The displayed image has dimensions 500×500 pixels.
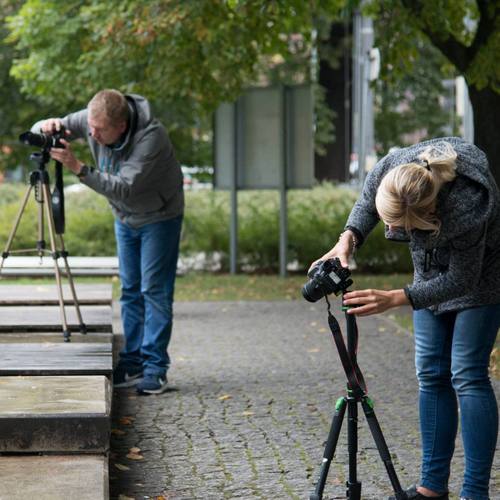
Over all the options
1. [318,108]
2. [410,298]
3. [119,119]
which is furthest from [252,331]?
[318,108]

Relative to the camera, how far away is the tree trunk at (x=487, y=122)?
540 inches

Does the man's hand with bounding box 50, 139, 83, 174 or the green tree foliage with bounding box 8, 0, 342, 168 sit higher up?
the green tree foliage with bounding box 8, 0, 342, 168

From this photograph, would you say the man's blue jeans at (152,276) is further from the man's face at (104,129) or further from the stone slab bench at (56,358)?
the man's face at (104,129)

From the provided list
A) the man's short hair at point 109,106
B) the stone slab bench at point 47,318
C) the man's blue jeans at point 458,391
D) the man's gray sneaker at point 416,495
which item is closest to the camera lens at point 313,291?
the man's blue jeans at point 458,391

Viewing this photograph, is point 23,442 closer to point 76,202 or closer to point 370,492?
point 370,492

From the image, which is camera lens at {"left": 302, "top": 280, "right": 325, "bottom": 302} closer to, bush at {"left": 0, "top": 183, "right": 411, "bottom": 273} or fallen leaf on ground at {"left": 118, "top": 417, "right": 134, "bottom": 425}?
fallen leaf on ground at {"left": 118, "top": 417, "right": 134, "bottom": 425}

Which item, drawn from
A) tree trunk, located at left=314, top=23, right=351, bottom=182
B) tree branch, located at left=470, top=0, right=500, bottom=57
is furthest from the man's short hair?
tree trunk, located at left=314, top=23, right=351, bottom=182

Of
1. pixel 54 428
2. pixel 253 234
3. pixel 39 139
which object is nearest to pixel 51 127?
pixel 39 139

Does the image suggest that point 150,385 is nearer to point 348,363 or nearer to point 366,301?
point 348,363

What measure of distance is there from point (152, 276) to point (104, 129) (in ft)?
3.46

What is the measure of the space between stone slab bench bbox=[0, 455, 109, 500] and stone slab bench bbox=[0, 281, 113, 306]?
4502mm

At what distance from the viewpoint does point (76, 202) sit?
2166cm

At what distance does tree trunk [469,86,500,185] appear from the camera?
1373 centimetres

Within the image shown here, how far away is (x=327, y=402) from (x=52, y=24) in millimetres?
11514
